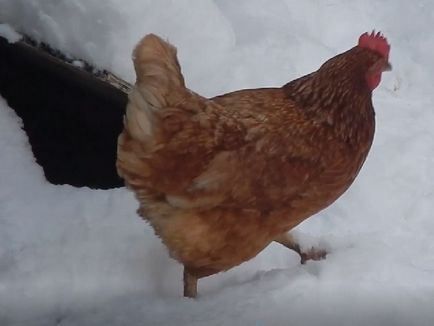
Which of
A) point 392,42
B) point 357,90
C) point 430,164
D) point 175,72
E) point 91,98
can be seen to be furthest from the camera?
point 392,42

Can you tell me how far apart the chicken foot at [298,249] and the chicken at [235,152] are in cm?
30

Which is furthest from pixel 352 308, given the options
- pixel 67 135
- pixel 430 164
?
pixel 67 135

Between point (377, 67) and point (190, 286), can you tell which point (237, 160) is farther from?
point (377, 67)

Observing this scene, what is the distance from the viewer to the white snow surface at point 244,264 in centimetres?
241

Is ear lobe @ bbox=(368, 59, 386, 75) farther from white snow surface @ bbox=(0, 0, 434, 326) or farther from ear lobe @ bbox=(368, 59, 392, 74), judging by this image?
white snow surface @ bbox=(0, 0, 434, 326)

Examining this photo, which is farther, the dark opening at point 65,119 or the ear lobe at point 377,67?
the dark opening at point 65,119

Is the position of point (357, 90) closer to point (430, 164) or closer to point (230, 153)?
point (230, 153)

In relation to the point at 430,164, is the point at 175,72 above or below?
below

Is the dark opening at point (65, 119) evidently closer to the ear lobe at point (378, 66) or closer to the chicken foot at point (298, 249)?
the chicken foot at point (298, 249)

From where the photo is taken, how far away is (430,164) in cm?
340

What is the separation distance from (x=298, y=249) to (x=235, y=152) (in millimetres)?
622

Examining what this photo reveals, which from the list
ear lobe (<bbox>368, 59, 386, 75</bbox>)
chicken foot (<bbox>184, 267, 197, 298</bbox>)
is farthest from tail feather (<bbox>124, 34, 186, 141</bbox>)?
ear lobe (<bbox>368, 59, 386, 75</bbox>)

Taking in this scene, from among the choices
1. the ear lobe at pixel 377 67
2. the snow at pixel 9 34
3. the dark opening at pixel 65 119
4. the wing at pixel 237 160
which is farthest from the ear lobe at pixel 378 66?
the snow at pixel 9 34

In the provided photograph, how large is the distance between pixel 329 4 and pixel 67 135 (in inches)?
73.6
